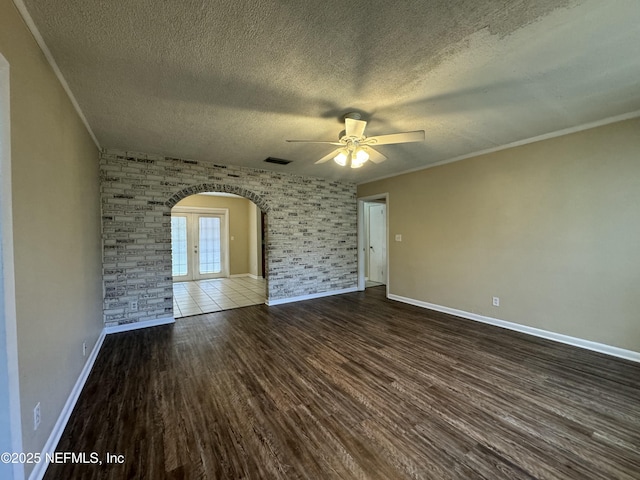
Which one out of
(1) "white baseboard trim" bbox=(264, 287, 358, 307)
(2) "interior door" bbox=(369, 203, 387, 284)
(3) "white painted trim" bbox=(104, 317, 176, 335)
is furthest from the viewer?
(2) "interior door" bbox=(369, 203, 387, 284)

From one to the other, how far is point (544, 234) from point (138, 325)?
5904 mm

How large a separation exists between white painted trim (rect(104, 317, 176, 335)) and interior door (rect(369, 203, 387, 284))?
5.19 m

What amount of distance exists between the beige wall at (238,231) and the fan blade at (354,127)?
6.09 meters

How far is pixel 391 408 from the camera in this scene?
78.9 inches

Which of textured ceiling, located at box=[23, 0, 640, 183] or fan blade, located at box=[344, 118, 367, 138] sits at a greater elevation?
textured ceiling, located at box=[23, 0, 640, 183]

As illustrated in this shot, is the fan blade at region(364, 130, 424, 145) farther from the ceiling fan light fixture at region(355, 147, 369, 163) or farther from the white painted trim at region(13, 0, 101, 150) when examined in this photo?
the white painted trim at region(13, 0, 101, 150)

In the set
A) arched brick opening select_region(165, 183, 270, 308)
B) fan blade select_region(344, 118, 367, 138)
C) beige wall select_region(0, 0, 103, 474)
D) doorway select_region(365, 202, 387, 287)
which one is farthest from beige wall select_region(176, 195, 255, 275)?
fan blade select_region(344, 118, 367, 138)

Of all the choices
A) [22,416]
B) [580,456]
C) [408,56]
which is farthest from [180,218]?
[580,456]

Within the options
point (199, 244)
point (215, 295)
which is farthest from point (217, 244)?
point (215, 295)

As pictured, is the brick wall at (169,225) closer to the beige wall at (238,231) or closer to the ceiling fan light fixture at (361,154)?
the ceiling fan light fixture at (361,154)

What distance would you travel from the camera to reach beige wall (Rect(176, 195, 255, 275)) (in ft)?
26.4

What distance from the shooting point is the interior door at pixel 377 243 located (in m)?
7.07

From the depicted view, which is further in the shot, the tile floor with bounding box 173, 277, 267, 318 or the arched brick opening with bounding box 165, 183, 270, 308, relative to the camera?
the tile floor with bounding box 173, 277, 267, 318

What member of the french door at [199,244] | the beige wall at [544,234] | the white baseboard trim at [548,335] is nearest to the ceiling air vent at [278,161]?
the beige wall at [544,234]
